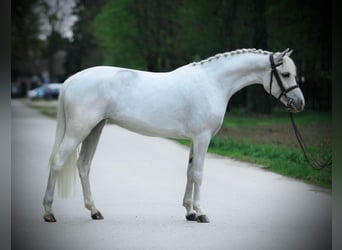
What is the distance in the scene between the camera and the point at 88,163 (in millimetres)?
4238

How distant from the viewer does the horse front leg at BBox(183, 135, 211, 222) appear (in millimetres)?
4160

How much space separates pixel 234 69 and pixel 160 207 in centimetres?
150

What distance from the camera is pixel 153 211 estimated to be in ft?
15.3

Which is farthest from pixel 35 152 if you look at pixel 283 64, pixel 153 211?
pixel 283 64

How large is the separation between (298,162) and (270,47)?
3.30 m

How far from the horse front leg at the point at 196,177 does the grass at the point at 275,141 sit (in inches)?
84.6

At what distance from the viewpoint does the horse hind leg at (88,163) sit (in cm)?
421

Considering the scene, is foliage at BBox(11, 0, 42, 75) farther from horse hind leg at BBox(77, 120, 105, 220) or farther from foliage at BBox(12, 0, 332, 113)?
horse hind leg at BBox(77, 120, 105, 220)

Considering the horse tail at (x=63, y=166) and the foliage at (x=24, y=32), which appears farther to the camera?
the foliage at (x=24, y=32)

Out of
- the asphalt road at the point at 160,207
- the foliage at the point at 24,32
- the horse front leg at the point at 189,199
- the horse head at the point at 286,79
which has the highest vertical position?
the foliage at the point at 24,32

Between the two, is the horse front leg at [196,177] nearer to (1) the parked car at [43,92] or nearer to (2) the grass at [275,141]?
(2) the grass at [275,141]

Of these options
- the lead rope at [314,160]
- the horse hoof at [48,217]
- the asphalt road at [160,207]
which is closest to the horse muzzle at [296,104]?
the lead rope at [314,160]

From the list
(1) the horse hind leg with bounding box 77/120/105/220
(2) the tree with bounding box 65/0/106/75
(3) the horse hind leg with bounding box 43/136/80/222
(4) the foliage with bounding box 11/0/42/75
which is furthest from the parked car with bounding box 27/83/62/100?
(3) the horse hind leg with bounding box 43/136/80/222

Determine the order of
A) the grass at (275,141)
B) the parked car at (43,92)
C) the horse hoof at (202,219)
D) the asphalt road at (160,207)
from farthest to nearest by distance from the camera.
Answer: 1. the parked car at (43,92)
2. the grass at (275,141)
3. the horse hoof at (202,219)
4. the asphalt road at (160,207)
